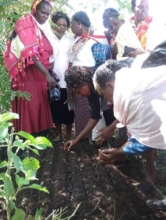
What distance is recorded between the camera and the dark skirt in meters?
3.34

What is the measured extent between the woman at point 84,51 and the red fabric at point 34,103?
38 centimetres

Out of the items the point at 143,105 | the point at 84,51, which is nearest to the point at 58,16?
the point at 84,51

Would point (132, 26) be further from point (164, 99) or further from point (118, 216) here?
point (118, 216)

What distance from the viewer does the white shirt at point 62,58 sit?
10.8 feet

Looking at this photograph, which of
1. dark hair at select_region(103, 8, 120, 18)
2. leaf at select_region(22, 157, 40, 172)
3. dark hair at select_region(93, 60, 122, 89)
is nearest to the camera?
leaf at select_region(22, 157, 40, 172)

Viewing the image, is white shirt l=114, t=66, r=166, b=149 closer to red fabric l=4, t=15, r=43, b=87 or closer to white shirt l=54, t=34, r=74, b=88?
red fabric l=4, t=15, r=43, b=87

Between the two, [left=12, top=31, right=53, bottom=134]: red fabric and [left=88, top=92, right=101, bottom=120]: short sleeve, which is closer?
[left=88, top=92, right=101, bottom=120]: short sleeve

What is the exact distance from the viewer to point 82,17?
319 cm

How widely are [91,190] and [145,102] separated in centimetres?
114

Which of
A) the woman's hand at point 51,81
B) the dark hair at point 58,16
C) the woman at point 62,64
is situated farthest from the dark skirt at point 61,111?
the dark hair at point 58,16

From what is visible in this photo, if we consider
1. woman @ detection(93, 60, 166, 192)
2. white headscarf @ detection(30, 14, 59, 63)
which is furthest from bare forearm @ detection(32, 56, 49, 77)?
woman @ detection(93, 60, 166, 192)

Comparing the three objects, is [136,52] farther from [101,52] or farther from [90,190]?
[90,190]

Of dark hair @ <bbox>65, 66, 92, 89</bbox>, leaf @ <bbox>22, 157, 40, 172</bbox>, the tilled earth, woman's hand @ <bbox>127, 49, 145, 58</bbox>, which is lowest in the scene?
the tilled earth

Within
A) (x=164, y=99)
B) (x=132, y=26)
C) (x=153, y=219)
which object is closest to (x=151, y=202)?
(x=153, y=219)
